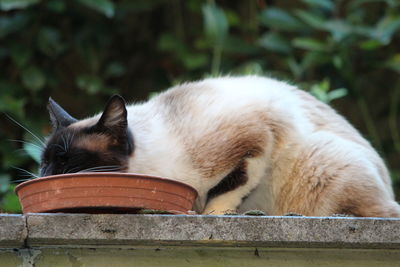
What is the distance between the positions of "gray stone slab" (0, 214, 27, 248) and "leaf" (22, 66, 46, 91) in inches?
148

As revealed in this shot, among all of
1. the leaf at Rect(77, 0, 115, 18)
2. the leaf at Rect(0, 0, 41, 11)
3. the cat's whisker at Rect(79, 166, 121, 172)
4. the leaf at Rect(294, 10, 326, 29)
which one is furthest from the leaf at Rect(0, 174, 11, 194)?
the leaf at Rect(294, 10, 326, 29)

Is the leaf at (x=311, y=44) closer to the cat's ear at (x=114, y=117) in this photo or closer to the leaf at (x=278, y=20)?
the leaf at (x=278, y=20)

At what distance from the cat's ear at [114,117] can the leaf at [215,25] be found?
9.08 feet

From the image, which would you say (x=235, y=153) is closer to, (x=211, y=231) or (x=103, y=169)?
(x=103, y=169)

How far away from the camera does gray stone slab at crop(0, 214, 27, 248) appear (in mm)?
1917

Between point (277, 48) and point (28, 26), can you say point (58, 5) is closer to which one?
point (28, 26)

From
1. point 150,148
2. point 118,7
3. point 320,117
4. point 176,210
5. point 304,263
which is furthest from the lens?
point 118,7

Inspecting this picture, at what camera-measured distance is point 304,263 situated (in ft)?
6.74

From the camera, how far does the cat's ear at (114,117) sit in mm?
2656

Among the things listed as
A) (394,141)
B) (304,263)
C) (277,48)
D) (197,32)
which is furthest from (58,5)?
(304,263)

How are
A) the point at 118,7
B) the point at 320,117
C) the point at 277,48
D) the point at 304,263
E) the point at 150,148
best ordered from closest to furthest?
the point at 304,263
the point at 150,148
the point at 320,117
the point at 277,48
the point at 118,7

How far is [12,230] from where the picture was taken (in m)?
1.93

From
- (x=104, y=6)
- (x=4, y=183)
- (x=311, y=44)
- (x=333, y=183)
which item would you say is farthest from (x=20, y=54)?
(x=333, y=183)

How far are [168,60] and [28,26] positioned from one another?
4.17ft
